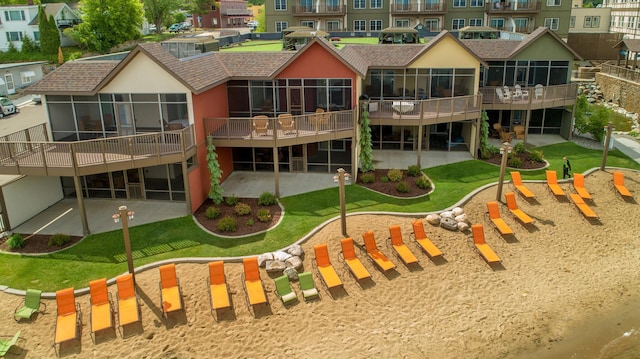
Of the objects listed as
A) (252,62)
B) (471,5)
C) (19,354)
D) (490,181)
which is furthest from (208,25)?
(19,354)

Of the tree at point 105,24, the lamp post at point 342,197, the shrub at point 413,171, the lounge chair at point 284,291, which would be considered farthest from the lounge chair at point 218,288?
the tree at point 105,24

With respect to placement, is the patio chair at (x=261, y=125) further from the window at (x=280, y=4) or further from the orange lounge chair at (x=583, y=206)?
the window at (x=280, y=4)

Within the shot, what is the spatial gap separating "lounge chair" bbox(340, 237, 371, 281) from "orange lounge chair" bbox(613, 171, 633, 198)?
530 inches

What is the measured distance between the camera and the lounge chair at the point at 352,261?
17.4 m

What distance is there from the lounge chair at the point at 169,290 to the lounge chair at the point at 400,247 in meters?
7.77

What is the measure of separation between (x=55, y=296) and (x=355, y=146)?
47.7ft

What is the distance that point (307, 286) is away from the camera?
16781 millimetres

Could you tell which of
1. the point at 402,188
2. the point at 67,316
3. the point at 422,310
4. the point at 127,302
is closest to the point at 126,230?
the point at 127,302

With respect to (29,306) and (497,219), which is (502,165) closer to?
(497,219)

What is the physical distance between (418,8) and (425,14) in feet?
3.19

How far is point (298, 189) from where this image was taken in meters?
24.6

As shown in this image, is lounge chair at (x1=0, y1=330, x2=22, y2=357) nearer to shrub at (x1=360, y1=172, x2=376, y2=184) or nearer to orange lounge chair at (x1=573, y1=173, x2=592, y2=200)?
shrub at (x1=360, y1=172, x2=376, y2=184)

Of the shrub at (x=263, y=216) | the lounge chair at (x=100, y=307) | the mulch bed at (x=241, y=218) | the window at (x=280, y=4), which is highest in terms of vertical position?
the window at (x=280, y=4)

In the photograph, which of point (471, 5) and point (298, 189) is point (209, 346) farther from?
point (471, 5)
